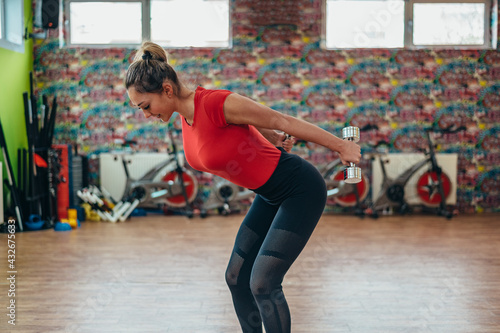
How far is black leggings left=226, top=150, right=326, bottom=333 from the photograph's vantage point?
1533mm

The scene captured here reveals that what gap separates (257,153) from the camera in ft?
5.11

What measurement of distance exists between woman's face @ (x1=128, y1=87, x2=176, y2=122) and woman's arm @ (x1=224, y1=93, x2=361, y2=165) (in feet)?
0.71

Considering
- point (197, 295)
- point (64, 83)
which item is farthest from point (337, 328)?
point (64, 83)

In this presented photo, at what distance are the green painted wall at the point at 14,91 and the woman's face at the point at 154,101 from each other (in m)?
4.08

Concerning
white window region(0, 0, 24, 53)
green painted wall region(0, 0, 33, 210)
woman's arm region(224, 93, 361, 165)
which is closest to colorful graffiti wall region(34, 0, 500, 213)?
green painted wall region(0, 0, 33, 210)

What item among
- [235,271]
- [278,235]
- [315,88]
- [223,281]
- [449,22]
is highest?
[449,22]

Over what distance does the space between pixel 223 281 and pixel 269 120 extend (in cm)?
192

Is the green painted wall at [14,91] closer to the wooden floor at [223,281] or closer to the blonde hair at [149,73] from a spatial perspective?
the wooden floor at [223,281]

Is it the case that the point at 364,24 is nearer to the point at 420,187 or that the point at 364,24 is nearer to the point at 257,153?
the point at 420,187

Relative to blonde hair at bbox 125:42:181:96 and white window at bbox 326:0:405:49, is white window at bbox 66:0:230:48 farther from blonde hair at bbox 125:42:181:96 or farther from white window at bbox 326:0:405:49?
blonde hair at bbox 125:42:181:96

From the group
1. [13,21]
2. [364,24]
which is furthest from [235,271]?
[364,24]

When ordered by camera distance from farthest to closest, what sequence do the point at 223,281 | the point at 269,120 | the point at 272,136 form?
the point at 223,281 < the point at 272,136 < the point at 269,120

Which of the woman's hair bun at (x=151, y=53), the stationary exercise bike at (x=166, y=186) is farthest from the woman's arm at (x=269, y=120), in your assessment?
the stationary exercise bike at (x=166, y=186)

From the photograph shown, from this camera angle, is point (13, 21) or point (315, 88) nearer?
point (13, 21)
